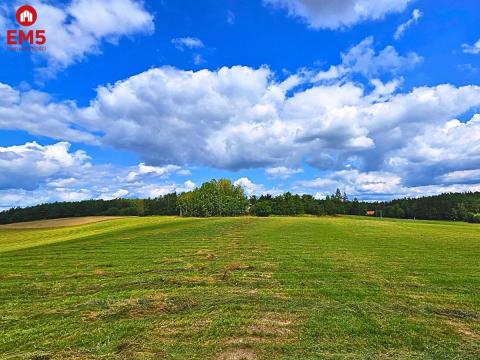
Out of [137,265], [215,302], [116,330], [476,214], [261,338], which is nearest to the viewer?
[261,338]

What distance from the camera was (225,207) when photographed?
133 metres

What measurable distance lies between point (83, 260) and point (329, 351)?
19.8 m

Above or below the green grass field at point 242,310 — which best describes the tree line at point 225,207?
above

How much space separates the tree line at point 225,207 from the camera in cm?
12794

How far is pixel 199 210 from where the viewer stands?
441 feet

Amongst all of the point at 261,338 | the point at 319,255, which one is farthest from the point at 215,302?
the point at 319,255

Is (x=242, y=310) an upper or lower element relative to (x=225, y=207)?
lower

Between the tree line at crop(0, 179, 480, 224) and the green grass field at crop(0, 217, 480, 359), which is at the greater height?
the tree line at crop(0, 179, 480, 224)

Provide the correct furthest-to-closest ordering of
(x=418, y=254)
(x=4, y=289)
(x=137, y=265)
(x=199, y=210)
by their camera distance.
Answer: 1. (x=199, y=210)
2. (x=418, y=254)
3. (x=137, y=265)
4. (x=4, y=289)

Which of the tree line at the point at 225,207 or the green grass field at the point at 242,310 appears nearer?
the green grass field at the point at 242,310

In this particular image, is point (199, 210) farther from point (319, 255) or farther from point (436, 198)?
point (319, 255)

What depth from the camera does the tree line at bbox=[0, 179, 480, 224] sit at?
127938 mm

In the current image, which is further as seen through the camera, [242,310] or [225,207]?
[225,207]

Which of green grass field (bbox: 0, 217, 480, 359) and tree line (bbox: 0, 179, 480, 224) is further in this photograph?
tree line (bbox: 0, 179, 480, 224)
